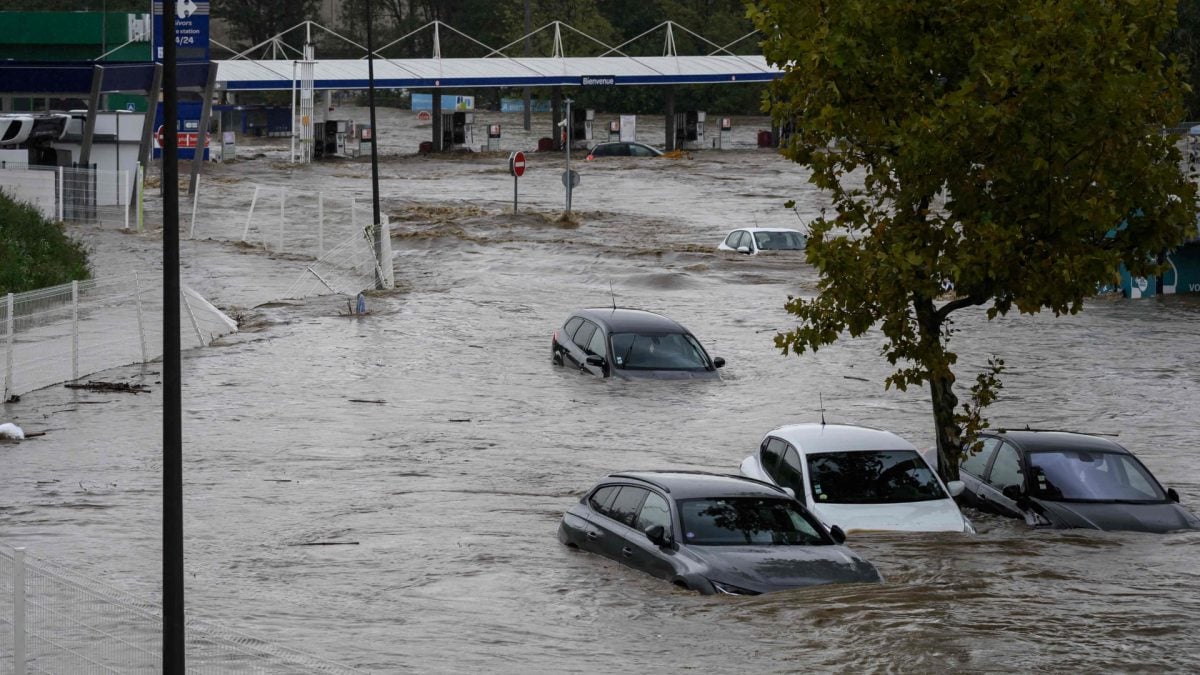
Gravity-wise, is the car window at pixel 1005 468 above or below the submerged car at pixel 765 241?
below

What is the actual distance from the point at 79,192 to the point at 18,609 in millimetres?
39868

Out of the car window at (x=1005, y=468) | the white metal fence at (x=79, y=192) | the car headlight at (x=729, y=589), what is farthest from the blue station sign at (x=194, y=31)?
the car headlight at (x=729, y=589)

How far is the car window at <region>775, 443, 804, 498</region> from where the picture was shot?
16.0 metres

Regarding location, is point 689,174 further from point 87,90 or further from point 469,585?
point 469,585

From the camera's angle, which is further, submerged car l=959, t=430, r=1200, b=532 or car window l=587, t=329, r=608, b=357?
car window l=587, t=329, r=608, b=357

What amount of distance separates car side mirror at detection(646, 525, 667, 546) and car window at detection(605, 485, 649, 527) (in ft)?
2.18

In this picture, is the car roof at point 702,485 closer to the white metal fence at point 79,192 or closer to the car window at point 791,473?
the car window at point 791,473

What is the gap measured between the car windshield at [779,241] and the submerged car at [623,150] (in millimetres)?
34774

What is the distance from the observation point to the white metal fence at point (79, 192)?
44500 mm

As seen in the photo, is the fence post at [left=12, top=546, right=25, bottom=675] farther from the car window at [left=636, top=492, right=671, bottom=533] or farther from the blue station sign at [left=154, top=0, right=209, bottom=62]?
the blue station sign at [left=154, top=0, right=209, bottom=62]

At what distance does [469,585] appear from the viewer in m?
14.5

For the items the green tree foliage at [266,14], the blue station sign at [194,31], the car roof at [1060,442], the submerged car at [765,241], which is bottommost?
the car roof at [1060,442]

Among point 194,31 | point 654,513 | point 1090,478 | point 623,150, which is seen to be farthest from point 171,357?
point 623,150

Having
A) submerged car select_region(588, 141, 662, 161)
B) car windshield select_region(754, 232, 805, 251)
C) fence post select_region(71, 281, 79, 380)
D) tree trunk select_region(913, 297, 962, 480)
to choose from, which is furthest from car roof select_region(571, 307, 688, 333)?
submerged car select_region(588, 141, 662, 161)
